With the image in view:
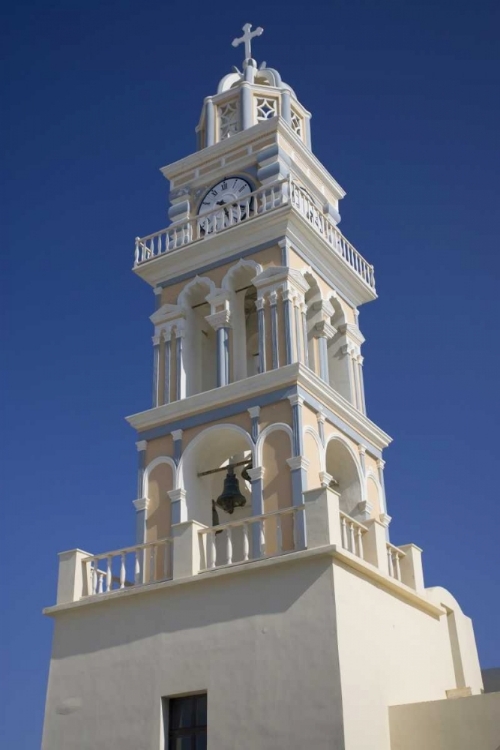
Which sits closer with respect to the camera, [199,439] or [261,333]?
[199,439]

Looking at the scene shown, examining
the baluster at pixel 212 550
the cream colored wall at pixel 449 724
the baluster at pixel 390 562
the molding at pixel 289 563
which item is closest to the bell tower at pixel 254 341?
the baluster at pixel 212 550

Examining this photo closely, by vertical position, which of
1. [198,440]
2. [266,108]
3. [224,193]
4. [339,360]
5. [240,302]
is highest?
[266,108]

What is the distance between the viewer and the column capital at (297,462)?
561 inches

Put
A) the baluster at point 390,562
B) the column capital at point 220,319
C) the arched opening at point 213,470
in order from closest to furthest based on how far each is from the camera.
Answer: the baluster at point 390,562
the arched opening at point 213,470
the column capital at point 220,319

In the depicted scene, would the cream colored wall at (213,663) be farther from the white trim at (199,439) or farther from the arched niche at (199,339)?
the arched niche at (199,339)

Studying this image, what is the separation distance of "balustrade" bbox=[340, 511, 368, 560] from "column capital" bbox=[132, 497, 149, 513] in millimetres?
3333

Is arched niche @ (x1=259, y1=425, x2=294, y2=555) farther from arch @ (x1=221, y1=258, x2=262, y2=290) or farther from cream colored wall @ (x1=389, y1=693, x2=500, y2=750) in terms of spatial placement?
arch @ (x1=221, y1=258, x2=262, y2=290)

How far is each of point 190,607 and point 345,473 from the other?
12.9 ft

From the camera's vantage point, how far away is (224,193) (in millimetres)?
18141

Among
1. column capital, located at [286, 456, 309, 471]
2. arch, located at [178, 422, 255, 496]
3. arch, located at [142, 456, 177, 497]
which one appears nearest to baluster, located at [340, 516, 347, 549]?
column capital, located at [286, 456, 309, 471]

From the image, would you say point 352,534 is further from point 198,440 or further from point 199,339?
point 199,339

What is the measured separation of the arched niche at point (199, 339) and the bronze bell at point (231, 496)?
1898mm

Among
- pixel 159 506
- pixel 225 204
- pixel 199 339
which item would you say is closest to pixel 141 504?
pixel 159 506

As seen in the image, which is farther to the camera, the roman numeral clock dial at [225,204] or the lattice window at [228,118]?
the lattice window at [228,118]
